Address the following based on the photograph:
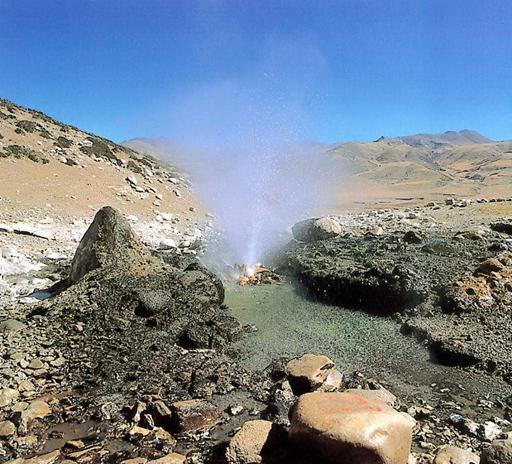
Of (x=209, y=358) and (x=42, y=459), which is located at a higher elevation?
(x=209, y=358)

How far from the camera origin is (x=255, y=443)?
4.61 m

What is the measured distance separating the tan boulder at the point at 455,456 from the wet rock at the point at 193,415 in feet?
8.10

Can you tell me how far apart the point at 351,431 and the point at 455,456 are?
1.36 metres

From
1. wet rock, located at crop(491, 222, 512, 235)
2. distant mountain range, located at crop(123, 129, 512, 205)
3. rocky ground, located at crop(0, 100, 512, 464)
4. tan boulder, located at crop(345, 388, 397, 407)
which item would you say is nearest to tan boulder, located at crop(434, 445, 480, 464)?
rocky ground, located at crop(0, 100, 512, 464)

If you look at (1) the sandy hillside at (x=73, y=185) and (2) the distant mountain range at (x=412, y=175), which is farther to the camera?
(2) the distant mountain range at (x=412, y=175)

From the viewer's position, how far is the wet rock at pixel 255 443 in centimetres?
450

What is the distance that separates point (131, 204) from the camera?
2008 centimetres

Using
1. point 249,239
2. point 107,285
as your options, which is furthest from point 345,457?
point 249,239

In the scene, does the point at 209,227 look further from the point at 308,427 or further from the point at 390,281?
the point at 308,427

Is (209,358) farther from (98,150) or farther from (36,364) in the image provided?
(98,150)

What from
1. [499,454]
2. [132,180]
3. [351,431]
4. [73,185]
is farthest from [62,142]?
[499,454]

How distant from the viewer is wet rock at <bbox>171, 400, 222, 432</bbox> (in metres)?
5.26

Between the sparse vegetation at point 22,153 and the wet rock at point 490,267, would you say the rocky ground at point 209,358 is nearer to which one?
the wet rock at point 490,267

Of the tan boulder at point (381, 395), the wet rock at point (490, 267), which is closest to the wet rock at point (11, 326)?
the tan boulder at point (381, 395)
